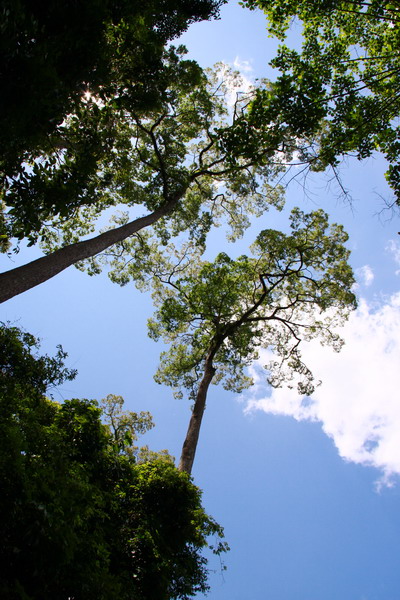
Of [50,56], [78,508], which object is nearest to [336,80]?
[50,56]

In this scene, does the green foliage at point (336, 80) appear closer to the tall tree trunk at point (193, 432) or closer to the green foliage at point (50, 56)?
the green foliage at point (50, 56)

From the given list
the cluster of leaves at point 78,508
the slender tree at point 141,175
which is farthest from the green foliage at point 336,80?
the cluster of leaves at point 78,508

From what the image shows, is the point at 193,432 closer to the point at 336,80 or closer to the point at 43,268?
the point at 43,268

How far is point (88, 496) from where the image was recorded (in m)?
4.60

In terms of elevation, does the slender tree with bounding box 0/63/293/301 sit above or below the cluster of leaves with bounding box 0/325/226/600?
above

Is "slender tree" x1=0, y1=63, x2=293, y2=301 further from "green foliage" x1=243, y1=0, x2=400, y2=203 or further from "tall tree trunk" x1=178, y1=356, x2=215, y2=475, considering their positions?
"tall tree trunk" x1=178, y1=356, x2=215, y2=475

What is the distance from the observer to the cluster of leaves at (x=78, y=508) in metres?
3.46

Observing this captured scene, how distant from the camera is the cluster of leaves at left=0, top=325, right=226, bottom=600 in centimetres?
346

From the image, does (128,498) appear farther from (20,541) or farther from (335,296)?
(335,296)

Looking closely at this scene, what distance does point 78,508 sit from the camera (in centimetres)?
396

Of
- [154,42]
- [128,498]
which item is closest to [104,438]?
[128,498]

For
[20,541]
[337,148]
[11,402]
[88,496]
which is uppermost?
[337,148]

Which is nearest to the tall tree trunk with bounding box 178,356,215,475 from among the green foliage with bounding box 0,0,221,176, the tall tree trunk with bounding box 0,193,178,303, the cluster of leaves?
the cluster of leaves

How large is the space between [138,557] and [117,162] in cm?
1071
